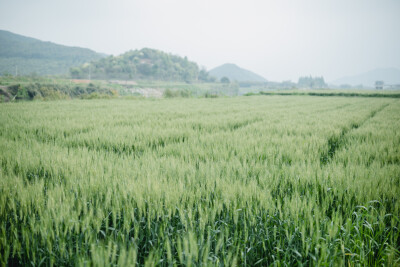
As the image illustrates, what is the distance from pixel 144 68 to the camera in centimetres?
11125

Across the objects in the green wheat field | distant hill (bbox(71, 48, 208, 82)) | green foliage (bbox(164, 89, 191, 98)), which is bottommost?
the green wheat field

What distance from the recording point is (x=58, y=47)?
145750 mm

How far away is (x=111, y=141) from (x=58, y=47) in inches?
7201

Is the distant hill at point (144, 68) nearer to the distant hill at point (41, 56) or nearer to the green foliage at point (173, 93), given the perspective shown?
the distant hill at point (41, 56)

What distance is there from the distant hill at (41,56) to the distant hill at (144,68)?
19.7 metres

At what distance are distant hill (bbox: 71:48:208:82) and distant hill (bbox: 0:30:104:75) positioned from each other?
19724 millimetres

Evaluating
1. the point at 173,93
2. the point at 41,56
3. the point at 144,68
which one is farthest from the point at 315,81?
the point at 41,56

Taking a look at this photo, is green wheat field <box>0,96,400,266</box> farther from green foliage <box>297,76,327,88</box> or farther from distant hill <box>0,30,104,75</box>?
green foliage <box>297,76,327,88</box>

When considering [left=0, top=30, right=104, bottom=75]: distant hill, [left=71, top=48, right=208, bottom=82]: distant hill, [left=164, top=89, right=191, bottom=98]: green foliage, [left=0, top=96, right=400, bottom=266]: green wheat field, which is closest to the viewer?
[left=0, top=96, right=400, bottom=266]: green wheat field

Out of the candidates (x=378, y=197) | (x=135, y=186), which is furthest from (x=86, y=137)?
(x=378, y=197)

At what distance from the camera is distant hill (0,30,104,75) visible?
97.1 metres

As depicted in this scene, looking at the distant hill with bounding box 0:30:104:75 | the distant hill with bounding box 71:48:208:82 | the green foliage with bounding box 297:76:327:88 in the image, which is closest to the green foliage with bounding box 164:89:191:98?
the distant hill with bounding box 71:48:208:82

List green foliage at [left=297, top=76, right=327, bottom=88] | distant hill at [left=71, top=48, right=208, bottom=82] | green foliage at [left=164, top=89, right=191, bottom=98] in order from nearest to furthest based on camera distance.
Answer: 1. green foliage at [left=164, top=89, right=191, bottom=98]
2. distant hill at [left=71, top=48, right=208, bottom=82]
3. green foliage at [left=297, top=76, right=327, bottom=88]

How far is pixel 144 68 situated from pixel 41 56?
→ 69536 mm
